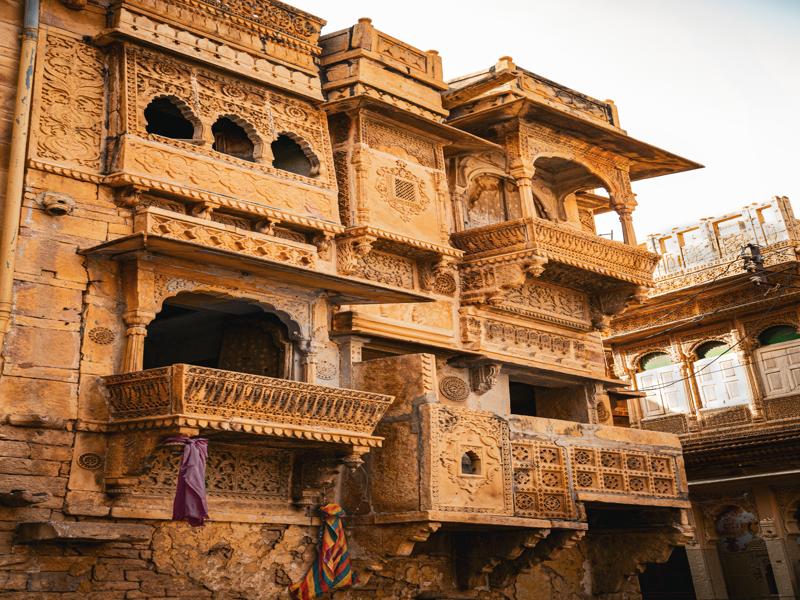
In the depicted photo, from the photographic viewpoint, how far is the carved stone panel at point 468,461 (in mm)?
8930

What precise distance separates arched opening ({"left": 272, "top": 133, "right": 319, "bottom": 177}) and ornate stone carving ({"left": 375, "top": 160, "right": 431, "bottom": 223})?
33.4 inches

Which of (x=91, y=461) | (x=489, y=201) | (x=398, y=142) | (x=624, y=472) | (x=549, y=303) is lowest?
(x=624, y=472)

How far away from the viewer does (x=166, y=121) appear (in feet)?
34.7

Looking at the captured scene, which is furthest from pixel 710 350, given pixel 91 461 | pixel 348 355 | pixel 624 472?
pixel 91 461

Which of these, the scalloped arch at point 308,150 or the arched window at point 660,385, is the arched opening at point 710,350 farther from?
the scalloped arch at point 308,150

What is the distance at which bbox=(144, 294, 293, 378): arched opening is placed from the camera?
31.0ft

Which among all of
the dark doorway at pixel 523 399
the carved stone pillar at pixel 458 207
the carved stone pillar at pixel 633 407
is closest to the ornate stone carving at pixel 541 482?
the carved stone pillar at pixel 458 207

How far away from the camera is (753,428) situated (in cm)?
1636

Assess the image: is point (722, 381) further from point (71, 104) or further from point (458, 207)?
point (71, 104)

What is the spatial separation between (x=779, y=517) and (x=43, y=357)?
12.3 metres

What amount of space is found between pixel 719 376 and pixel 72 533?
13.3m

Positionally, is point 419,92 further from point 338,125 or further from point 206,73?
point 206,73

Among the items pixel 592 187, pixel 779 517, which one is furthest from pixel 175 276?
pixel 779 517

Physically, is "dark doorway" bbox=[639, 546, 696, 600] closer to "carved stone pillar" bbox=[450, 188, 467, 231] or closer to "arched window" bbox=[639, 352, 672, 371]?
"arched window" bbox=[639, 352, 672, 371]
